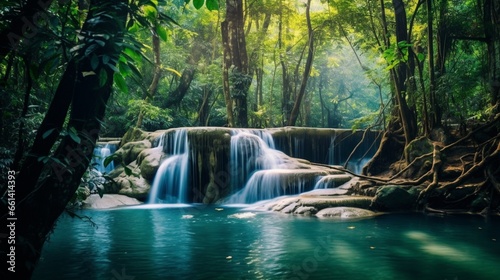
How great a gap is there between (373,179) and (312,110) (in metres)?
25.9

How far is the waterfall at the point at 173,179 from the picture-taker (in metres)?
14.2

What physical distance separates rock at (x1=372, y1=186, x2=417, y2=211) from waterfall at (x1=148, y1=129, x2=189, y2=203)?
6770mm

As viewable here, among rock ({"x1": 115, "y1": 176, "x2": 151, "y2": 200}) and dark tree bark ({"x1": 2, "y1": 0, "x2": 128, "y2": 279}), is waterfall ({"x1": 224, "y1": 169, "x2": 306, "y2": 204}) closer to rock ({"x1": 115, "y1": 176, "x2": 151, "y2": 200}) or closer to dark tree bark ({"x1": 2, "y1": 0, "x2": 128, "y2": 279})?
rock ({"x1": 115, "y1": 176, "x2": 151, "y2": 200})

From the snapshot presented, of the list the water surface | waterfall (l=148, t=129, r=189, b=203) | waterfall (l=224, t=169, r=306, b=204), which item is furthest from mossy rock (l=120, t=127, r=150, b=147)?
the water surface

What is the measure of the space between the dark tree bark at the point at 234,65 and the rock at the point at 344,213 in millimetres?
8230

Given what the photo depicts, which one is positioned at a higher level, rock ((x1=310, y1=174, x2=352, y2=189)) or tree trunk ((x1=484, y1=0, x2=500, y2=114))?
→ tree trunk ((x1=484, y1=0, x2=500, y2=114))

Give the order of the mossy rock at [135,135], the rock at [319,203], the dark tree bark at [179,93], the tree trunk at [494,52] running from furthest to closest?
the dark tree bark at [179,93], the mossy rock at [135,135], the rock at [319,203], the tree trunk at [494,52]

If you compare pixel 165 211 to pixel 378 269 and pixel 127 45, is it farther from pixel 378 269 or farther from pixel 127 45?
pixel 127 45

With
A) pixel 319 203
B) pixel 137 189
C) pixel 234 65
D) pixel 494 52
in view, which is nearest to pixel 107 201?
pixel 137 189

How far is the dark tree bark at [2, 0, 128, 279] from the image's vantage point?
2.25 metres

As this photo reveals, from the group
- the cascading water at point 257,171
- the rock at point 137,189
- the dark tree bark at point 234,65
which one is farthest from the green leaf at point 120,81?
the dark tree bark at point 234,65

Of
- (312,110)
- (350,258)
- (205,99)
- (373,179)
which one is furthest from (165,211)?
(312,110)

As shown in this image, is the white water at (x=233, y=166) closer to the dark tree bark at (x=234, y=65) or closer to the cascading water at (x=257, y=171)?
the cascading water at (x=257, y=171)

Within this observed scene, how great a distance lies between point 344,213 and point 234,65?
9.64 m
